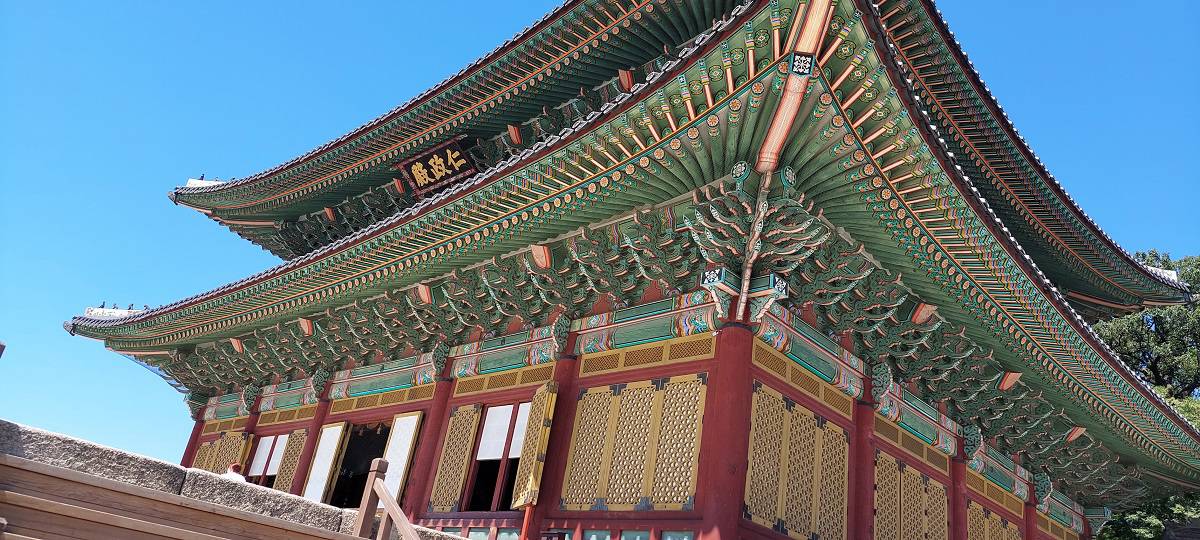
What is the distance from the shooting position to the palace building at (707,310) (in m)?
7.11

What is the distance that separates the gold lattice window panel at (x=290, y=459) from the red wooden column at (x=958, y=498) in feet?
31.3

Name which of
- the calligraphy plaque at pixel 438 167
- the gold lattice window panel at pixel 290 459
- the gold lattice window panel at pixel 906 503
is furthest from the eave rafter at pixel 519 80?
the gold lattice window panel at pixel 906 503

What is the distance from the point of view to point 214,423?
15867 mm

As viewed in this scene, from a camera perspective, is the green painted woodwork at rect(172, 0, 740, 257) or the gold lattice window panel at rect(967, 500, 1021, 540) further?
the gold lattice window panel at rect(967, 500, 1021, 540)

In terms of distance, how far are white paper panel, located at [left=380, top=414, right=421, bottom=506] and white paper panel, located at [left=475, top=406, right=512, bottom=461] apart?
143 centimetres

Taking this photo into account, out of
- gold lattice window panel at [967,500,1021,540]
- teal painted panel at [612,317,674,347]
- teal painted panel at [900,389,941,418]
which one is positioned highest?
teal painted panel at [900,389,941,418]

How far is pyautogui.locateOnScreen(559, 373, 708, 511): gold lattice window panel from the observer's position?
7668mm

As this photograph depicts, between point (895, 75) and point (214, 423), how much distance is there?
47.7 ft

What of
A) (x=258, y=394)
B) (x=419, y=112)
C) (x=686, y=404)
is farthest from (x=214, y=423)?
(x=686, y=404)

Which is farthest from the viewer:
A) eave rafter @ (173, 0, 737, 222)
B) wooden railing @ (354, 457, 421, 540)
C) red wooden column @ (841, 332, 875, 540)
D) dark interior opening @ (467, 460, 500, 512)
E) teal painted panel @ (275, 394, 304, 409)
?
teal painted panel @ (275, 394, 304, 409)

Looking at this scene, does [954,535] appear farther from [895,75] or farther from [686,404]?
[895,75]

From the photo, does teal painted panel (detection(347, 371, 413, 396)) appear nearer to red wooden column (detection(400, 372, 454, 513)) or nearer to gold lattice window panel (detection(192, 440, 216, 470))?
red wooden column (detection(400, 372, 454, 513))

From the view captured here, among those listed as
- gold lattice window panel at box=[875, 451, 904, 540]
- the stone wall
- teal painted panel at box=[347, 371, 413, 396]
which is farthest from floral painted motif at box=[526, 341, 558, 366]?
gold lattice window panel at box=[875, 451, 904, 540]

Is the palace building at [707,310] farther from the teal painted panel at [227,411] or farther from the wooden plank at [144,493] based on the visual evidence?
the wooden plank at [144,493]
